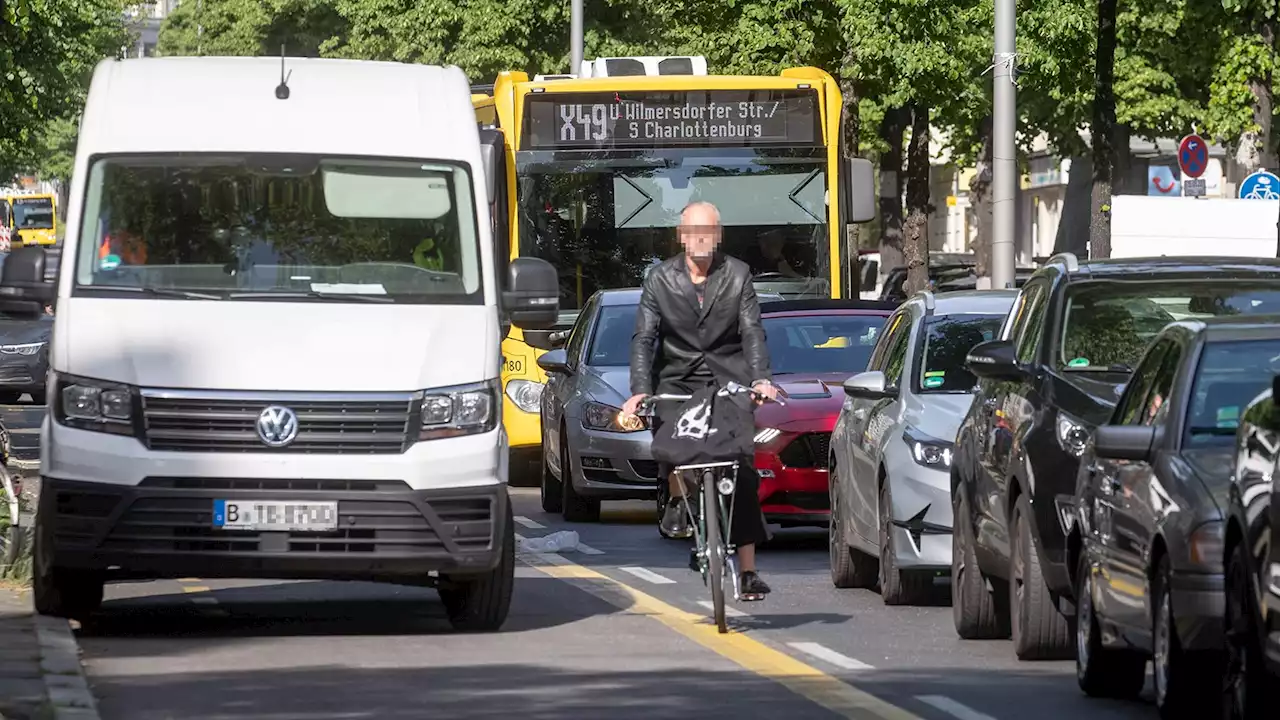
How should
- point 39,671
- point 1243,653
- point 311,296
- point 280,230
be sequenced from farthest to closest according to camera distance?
point 280,230 < point 311,296 < point 39,671 < point 1243,653

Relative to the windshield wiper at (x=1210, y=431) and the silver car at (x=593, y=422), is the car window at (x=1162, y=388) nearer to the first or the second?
the windshield wiper at (x=1210, y=431)

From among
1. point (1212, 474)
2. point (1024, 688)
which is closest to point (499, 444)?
point (1024, 688)

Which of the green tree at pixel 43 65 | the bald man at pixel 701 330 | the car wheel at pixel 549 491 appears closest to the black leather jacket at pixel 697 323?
the bald man at pixel 701 330

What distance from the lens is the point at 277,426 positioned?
11.4m

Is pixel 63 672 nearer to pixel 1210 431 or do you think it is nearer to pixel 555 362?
pixel 1210 431

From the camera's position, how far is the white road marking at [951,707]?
9.34 meters

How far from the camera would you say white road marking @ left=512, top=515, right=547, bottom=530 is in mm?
19234

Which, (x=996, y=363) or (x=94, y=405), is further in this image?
(x=94, y=405)

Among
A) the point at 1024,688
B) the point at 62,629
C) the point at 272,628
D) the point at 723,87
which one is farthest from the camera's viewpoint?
the point at 723,87

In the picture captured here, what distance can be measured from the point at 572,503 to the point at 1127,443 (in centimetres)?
1087

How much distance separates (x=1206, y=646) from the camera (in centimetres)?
838

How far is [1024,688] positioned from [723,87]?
12845 millimetres

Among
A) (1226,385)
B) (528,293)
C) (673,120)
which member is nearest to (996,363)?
(1226,385)

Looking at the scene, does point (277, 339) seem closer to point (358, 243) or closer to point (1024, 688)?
point (358, 243)
